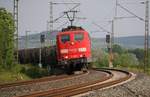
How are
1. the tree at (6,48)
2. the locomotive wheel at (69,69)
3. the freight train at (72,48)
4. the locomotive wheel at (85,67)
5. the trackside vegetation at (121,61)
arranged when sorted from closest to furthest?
the freight train at (72,48) < the locomotive wheel at (69,69) < the locomotive wheel at (85,67) < the tree at (6,48) < the trackside vegetation at (121,61)

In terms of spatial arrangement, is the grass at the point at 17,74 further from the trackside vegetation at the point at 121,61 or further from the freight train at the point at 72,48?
the trackside vegetation at the point at 121,61

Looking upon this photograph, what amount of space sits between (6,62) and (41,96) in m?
19.0

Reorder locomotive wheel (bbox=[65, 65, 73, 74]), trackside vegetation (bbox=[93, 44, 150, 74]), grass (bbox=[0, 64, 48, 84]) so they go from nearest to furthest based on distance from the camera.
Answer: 1. grass (bbox=[0, 64, 48, 84])
2. locomotive wheel (bbox=[65, 65, 73, 74])
3. trackside vegetation (bbox=[93, 44, 150, 74])

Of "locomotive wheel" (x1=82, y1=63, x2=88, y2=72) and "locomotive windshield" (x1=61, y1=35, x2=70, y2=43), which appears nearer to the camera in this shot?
"locomotive windshield" (x1=61, y1=35, x2=70, y2=43)

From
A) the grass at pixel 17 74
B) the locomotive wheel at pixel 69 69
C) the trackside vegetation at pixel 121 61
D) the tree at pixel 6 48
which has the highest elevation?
the tree at pixel 6 48

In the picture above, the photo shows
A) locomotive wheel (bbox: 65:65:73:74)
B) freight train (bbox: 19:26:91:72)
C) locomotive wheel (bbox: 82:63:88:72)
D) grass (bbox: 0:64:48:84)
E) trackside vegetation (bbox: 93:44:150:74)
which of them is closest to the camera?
grass (bbox: 0:64:48:84)

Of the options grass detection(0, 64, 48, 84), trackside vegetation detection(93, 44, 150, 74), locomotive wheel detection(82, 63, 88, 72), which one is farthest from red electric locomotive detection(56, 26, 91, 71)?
trackside vegetation detection(93, 44, 150, 74)

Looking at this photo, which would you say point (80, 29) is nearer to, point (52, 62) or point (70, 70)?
point (70, 70)

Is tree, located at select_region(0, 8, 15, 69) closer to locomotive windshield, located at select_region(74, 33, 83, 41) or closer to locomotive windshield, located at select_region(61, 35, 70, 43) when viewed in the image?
locomotive windshield, located at select_region(61, 35, 70, 43)

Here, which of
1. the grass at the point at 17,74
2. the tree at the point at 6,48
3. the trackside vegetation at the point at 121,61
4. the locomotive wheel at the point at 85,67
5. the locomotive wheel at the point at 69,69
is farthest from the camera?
the trackside vegetation at the point at 121,61

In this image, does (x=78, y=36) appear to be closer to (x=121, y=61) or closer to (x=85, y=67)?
(x=85, y=67)

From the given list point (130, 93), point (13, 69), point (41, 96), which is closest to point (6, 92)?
point (41, 96)

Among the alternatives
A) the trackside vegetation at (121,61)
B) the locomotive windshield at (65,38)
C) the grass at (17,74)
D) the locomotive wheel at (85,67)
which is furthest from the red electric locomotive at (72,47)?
the trackside vegetation at (121,61)

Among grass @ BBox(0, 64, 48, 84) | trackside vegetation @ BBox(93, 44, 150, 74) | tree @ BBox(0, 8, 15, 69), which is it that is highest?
tree @ BBox(0, 8, 15, 69)
